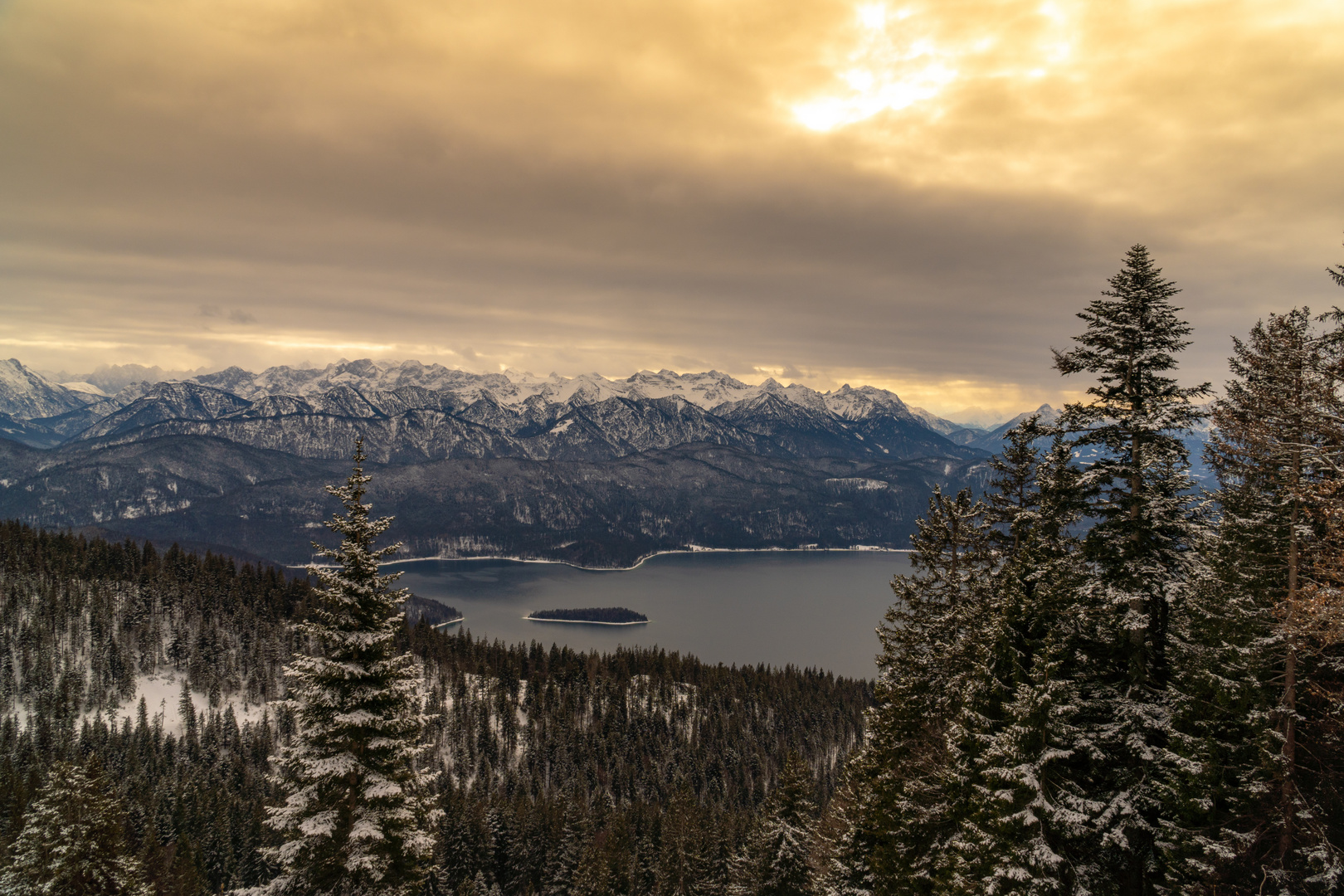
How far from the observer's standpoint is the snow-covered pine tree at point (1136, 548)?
57.8 feet

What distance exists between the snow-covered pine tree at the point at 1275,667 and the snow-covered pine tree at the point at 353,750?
18733 millimetres


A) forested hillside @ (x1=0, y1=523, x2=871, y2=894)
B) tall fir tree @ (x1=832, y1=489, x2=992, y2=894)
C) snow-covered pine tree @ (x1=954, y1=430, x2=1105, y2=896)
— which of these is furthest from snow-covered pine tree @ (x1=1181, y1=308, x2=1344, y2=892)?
forested hillside @ (x1=0, y1=523, x2=871, y2=894)

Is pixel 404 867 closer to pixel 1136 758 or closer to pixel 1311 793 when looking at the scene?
pixel 1136 758

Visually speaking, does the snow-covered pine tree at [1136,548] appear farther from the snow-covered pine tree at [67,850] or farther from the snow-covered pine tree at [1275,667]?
the snow-covered pine tree at [67,850]

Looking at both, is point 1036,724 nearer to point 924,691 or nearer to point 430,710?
point 924,691

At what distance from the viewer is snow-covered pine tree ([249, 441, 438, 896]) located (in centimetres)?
1585

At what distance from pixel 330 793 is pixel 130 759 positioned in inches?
4705

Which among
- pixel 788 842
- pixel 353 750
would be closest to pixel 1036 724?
pixel 353 750

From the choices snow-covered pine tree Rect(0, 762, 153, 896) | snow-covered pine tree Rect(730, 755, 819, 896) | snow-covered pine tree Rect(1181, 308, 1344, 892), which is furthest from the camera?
snow-covered pine tree Rect(730, 755, 819, 896)

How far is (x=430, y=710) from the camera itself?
443 ft

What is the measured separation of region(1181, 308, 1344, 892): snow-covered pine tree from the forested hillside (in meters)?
65.2

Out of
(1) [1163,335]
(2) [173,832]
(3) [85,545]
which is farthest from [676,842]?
(3) [85,545]

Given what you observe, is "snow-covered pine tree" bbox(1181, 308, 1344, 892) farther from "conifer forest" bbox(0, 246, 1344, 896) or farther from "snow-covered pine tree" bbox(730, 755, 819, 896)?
"snow-covered pine tree" bbox(730, 755, 819, 896)

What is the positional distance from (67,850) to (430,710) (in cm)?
11970
